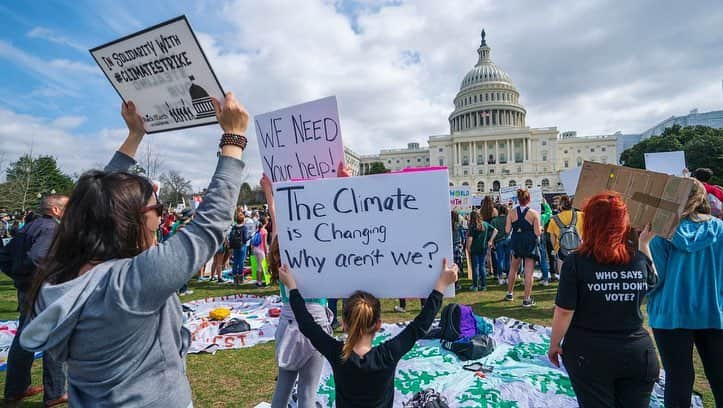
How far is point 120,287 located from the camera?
3.67 feet

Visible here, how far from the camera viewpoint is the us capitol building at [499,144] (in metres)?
75.2

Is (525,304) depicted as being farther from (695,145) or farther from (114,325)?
(695,145)

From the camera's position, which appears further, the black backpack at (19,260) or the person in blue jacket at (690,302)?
the black backpack at (19,260)

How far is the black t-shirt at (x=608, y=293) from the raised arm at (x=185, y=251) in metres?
1.93

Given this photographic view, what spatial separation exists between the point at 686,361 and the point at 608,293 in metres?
1.13

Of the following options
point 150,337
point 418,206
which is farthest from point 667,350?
point 150,337

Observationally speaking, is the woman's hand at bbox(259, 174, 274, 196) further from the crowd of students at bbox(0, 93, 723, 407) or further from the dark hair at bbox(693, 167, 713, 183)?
the dark hair at bbox(693, 167, 713, 183)

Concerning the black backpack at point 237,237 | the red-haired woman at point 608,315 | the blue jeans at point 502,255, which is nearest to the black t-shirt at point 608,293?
the red-haired woman at point 608,315

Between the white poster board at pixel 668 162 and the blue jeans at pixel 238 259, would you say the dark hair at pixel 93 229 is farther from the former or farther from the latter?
the blue jeans at pixel 238 259

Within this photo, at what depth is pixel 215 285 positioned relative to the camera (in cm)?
918

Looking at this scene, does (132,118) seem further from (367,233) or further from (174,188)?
(174,188)

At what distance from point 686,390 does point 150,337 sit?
331cm

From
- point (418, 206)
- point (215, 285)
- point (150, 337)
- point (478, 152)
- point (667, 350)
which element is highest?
point (478, 152)

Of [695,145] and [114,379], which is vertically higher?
[695,145]
